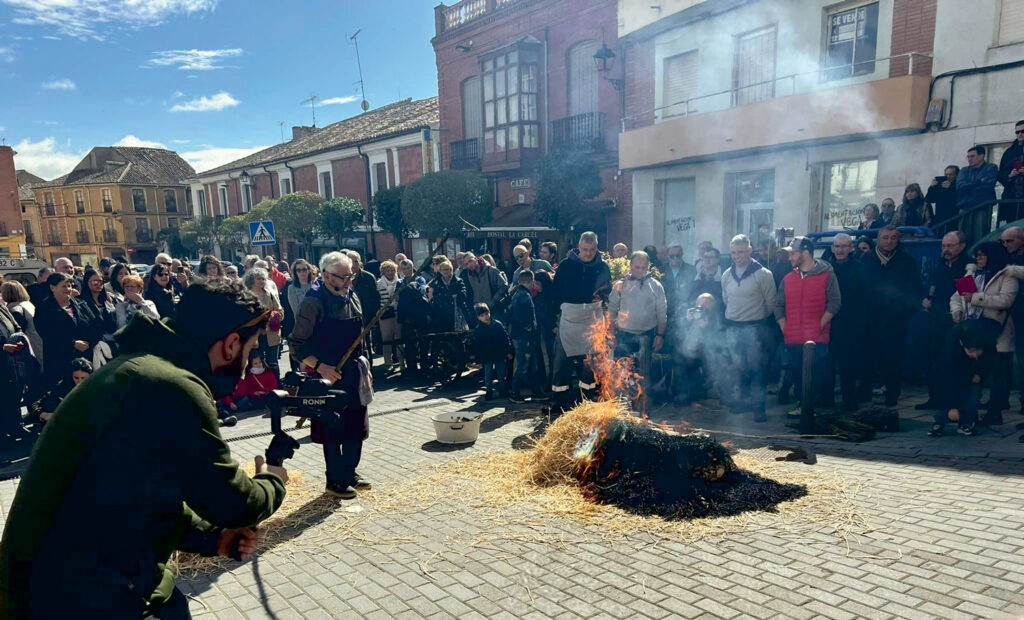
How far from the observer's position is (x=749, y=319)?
26.6ft

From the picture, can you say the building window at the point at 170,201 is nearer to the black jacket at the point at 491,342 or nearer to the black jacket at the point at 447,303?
the black jacket at the point at 447,303

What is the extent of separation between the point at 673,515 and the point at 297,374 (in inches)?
118

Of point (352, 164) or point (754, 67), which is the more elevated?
point (754, 67)

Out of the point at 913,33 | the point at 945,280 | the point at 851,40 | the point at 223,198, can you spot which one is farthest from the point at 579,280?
the point at 223,198

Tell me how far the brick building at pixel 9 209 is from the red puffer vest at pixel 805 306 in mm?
62347

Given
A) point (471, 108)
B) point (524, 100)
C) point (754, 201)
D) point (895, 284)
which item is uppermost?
point (471, 108)

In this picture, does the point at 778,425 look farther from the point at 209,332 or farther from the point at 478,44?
the point at 478,44

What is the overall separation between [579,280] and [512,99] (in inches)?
730

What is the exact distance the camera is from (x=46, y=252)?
67312mm

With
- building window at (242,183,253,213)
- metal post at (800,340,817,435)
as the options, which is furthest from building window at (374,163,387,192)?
metal post at (800,340,817,435)

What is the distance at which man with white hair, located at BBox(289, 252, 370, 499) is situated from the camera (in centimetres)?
584

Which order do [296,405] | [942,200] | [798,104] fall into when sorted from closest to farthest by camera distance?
1. [296,405]
2. [942,200]
3. [798,104]

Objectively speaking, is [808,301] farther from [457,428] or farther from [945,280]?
[457,428]

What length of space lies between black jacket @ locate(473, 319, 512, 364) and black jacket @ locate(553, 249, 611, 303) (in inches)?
58.0
